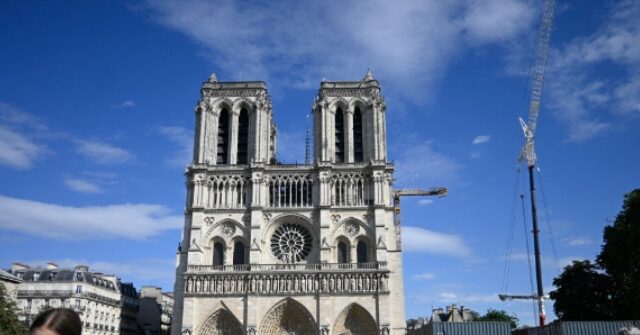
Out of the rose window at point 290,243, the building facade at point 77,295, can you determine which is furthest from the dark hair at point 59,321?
the building facade at point 77,295

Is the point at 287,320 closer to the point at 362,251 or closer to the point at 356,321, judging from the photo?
the point at 356,321

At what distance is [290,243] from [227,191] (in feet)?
21.5

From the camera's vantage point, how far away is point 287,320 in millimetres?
45875

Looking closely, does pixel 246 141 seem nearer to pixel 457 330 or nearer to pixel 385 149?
pixel 385 149

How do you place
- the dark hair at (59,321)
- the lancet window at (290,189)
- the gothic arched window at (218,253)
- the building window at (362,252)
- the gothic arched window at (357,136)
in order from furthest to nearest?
the gothic arched window at (357,136) < the lancet window at (290,189) < the gothic arched window at (218,253) < the building window at (362,252) < the dark hair at (59,321)

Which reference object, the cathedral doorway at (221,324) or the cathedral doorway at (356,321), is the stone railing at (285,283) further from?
the cathedral doorway at (221,324)

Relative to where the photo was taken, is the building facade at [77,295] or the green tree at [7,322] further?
the building facade at [77,295]

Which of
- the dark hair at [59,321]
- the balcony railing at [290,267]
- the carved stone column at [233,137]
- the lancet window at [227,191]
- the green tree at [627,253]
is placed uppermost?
the carved stone column at [233,137]

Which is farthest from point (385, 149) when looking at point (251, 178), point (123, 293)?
point (123, 293)

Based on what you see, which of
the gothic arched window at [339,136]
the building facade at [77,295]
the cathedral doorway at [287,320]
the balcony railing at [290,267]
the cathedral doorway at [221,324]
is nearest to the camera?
the cathedral doorway at [287,320]

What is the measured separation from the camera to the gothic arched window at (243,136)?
Answer: 2020 inches

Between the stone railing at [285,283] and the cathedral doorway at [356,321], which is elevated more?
the stone railing at [285,283]

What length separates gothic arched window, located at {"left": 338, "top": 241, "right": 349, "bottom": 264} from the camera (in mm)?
48281

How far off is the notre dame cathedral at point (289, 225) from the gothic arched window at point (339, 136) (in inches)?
3.3
